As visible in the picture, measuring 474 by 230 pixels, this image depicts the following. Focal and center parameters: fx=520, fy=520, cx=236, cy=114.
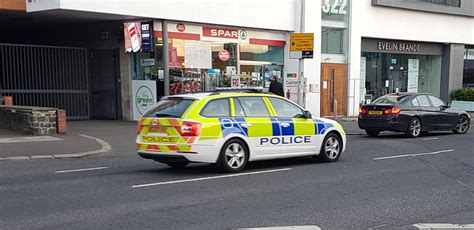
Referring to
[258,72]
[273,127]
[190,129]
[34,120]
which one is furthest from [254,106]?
[258,72]

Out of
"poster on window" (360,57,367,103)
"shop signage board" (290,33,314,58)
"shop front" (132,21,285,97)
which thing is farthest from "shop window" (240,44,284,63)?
"poster on window" (360,57,367,103)

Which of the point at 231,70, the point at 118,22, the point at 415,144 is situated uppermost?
the point at 118,22

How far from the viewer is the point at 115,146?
1355 centimetres

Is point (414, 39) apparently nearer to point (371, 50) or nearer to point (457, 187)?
point (371, 50)

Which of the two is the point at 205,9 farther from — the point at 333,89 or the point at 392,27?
the point at 392,27

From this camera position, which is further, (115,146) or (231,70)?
(231,70)

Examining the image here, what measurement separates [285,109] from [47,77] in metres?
12.6

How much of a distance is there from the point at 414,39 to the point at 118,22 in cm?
1635

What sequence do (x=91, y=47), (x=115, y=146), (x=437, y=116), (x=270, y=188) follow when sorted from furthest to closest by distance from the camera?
1. (x=91, y=47)
2. (x=437, y=116)
3. (x=115, y=146)
4. (x=270, y=188)

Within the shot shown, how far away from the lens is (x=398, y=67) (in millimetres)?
28828

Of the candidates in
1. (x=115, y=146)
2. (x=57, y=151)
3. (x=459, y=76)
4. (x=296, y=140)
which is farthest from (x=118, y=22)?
(x=459, y=76)

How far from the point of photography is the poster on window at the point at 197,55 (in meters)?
19.4

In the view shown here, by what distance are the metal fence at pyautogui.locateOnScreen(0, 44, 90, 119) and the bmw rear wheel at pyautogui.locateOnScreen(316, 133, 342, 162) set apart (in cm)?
1239

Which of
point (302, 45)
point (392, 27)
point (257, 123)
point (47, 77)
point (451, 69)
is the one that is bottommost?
point (257, 123)
